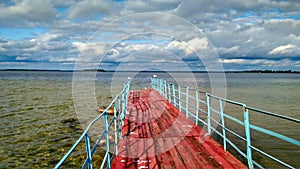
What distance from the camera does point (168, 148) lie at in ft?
20.4

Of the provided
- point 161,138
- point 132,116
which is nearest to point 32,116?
point 132,116

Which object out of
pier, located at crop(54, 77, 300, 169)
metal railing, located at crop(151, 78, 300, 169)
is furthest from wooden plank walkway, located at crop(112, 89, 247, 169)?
metal railing, located at crop(151, 78, 300, 169)

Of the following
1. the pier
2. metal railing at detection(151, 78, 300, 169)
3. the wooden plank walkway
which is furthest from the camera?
the wooden plank walkway

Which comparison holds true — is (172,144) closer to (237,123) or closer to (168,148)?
(168,148)

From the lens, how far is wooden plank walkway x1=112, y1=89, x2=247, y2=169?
5.18m

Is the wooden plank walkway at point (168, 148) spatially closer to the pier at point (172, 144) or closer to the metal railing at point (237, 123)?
the pier at point (172, 144)

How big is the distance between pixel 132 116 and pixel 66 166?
3.19 m

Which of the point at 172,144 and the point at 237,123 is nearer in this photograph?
the point at 172,144

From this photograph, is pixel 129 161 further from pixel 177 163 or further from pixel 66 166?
pixel 66 166

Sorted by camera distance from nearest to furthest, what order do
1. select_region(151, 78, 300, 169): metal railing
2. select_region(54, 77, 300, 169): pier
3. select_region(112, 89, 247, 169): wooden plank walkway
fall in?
select_region(151, 78, 300, 169): metal railing
select_region(54, 77, 300, 169): pier
select_region(112, 89, 247, 169): wooden plank walkway

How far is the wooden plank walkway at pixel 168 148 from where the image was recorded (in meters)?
5.18

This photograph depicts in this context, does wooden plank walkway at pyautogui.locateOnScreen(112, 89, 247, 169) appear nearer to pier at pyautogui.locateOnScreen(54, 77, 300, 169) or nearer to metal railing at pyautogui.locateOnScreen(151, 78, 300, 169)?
pier at pyautogui.locateOnScreen(54, 77, 300, 169)

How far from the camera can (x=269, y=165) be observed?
29.1 ft

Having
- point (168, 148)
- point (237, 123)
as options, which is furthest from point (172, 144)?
point (237, 123)
